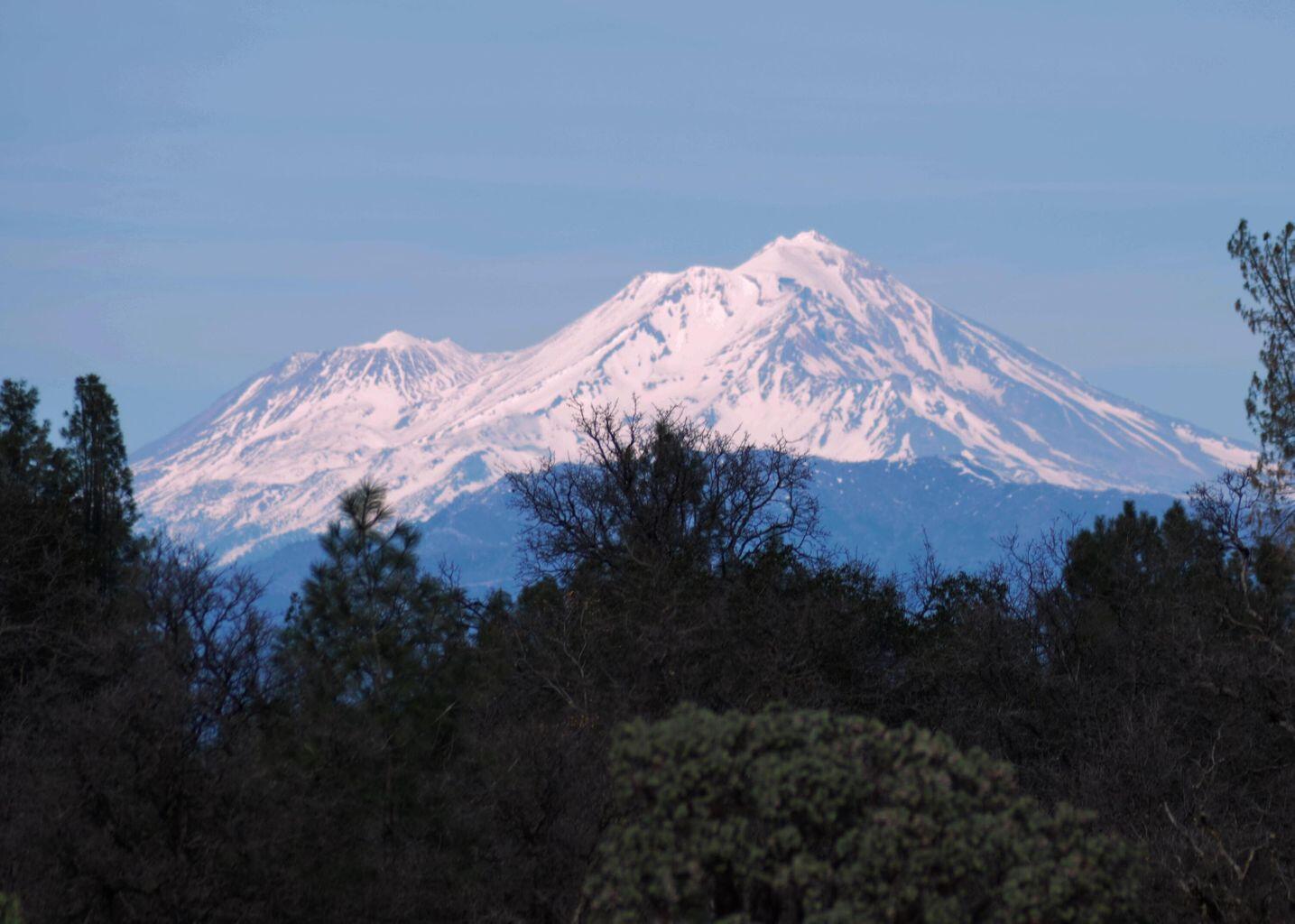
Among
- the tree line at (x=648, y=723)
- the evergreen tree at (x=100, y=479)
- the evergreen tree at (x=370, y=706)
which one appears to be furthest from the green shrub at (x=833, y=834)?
the evergreen tree at (x=100, y=479)

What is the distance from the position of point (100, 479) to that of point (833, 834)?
39.0 metres

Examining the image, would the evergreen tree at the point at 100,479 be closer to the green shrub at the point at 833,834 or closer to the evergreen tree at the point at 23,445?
the evergreen tree at the point at 23,445

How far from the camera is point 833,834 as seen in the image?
38.9ft

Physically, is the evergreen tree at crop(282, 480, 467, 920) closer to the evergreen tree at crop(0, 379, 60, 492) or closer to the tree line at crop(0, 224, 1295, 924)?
the tree line at crop(0, 224, 1295, 924)

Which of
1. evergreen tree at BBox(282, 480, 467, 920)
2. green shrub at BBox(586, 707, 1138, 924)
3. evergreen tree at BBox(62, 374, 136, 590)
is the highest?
evergreen tree at BBox(62, 374, 136, 590)

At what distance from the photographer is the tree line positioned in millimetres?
11711

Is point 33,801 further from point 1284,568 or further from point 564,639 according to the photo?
point 1284,568

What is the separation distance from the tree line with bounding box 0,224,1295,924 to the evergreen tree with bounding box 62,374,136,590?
250 millimetres

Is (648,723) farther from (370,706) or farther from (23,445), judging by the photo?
(23,445)

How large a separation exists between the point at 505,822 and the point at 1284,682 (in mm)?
12663

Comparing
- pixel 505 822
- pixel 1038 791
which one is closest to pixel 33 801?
pixel 505 822

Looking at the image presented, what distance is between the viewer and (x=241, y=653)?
23.5 m

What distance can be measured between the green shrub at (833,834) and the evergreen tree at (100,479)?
34230mm

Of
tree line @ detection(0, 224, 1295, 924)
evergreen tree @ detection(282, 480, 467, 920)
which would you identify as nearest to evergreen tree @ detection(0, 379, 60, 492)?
tree line @ detection(0, 224, 1295, 924)
